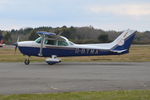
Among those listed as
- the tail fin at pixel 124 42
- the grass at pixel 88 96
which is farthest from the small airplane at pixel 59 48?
the grass at pixel 88 96

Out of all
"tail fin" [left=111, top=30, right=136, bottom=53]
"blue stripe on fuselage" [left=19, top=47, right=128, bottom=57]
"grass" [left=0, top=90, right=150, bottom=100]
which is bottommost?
"grass" [left=0, top=90, right=150, bottom=100]

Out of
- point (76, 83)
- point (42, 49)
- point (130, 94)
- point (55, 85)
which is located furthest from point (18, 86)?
point (42, 49)

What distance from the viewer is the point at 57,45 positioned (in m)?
23.3

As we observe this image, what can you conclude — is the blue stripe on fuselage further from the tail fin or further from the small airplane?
the tail fin

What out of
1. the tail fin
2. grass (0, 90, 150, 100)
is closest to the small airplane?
the tail fin

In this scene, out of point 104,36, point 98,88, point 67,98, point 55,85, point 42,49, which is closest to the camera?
point 67,98

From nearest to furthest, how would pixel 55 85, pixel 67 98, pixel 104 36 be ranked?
1. pixel 67 98
2. pixel 55 85
3. pixel 104 36

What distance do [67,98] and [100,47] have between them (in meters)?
15.1

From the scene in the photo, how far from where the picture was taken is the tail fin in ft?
76.9

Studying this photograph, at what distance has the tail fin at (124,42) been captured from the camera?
2344cm

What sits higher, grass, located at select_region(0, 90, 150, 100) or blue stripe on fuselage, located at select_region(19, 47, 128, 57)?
blue stripe on fuselage, located at select_region(19, 47, 128, 57)

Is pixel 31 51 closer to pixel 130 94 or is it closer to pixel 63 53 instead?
pixel 63 53

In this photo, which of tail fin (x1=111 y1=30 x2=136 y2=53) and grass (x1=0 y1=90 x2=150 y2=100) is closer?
grass (x1=0 y1=90 x2=150 y2=100)

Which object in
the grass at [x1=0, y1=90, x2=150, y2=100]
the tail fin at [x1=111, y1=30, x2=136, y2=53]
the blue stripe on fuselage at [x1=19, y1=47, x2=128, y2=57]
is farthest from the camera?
the tail fin at [x1=111, y1=30, x2=136, y2=53]
